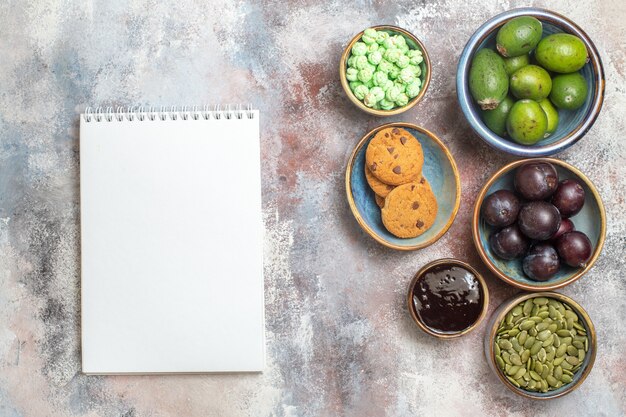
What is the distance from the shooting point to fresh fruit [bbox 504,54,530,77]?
189 cm

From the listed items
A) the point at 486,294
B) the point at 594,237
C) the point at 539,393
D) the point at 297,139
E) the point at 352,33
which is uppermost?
the point at 352,33

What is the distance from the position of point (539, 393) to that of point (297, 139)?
45.4 inches

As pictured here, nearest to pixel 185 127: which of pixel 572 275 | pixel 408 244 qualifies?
pixel 408 244

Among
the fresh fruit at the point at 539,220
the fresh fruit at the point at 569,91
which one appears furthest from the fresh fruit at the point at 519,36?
the fresh fruit at the point at 539,220

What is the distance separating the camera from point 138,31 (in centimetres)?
212

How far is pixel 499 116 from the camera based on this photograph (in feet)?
6.23

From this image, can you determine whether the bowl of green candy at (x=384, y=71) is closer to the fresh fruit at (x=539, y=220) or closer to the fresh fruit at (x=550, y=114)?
the fresh fruit at (x=550, y=114)

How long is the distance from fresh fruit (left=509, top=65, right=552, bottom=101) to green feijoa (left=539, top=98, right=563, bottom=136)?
38 mm

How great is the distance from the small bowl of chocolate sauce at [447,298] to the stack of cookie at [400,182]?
0.15 meters

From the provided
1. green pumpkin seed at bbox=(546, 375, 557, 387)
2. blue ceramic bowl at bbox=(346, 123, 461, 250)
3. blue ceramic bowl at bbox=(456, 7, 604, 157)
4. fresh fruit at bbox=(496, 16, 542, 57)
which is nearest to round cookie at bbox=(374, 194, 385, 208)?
blue ceramic bowl at bbox=(346, 123, 461, 250)

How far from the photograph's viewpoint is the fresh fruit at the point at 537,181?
73.0 inches

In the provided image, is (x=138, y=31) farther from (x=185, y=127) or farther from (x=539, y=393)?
(x=539, y=393)

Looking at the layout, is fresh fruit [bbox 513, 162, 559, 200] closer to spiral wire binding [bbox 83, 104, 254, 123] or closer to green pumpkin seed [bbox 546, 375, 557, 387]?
green pumpkin seed [bbox 546, 375, 557, 387]

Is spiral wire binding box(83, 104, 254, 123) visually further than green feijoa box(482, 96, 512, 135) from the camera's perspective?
Yes
